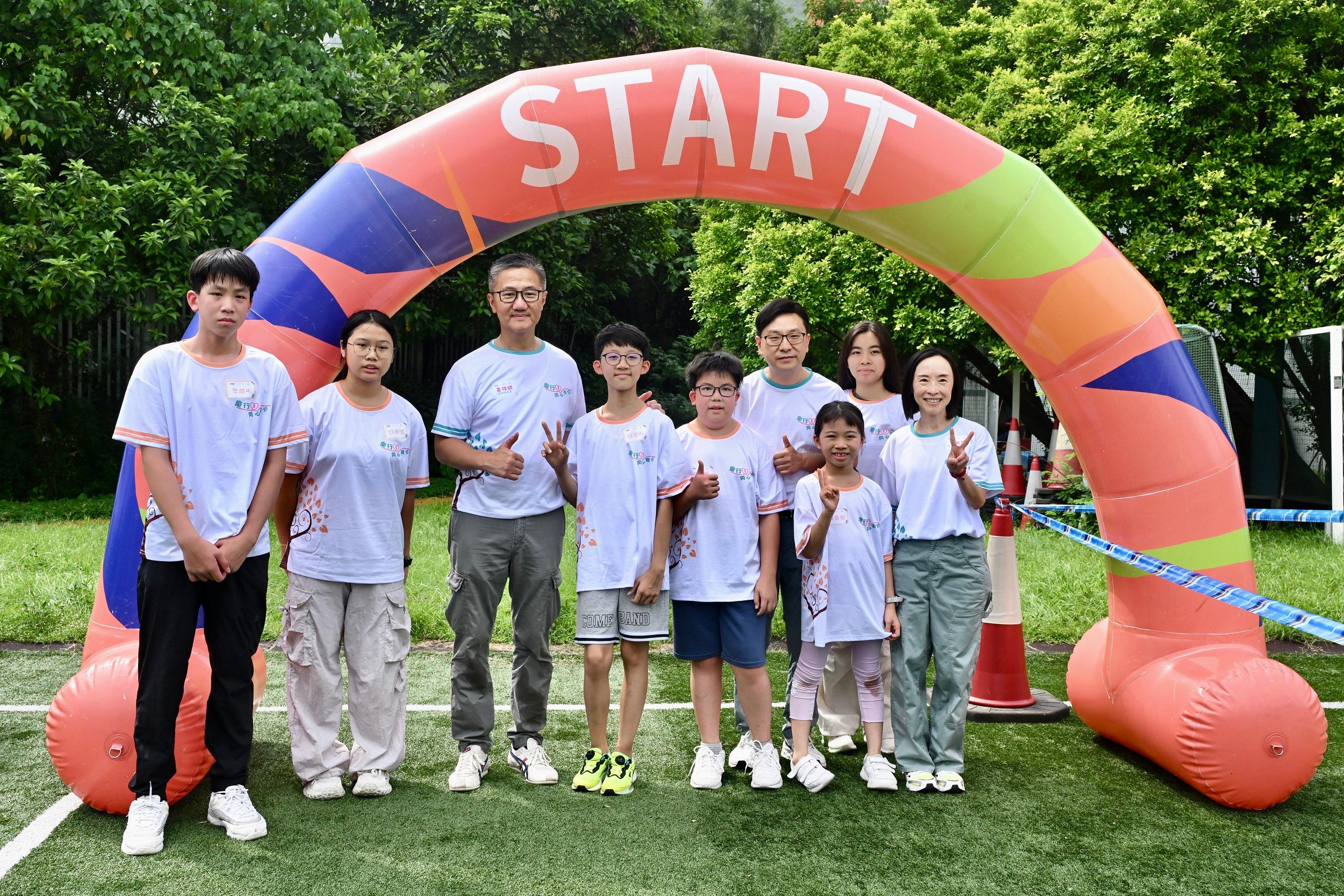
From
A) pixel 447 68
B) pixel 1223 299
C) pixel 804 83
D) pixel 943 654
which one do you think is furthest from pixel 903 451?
pixel 447 68

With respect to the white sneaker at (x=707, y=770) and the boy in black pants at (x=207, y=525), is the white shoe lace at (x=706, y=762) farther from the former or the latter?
the boy in black pants at (x=207, y=525)

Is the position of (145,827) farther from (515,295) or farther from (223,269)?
(515,295)

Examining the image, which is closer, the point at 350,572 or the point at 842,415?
the point at 350,572

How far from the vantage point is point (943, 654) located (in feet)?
12.8

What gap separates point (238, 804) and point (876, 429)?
275cm

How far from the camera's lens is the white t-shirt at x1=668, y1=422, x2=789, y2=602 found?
152 inches

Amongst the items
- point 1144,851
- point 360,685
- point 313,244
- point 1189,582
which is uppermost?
point 313,244

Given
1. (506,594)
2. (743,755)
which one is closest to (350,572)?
(743,755)

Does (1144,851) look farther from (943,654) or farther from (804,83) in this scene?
(804,83)

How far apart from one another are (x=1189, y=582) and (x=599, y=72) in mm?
2971

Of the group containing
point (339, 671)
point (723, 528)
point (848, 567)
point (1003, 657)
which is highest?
point (723, 528)

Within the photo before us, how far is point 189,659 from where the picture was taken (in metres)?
3.37

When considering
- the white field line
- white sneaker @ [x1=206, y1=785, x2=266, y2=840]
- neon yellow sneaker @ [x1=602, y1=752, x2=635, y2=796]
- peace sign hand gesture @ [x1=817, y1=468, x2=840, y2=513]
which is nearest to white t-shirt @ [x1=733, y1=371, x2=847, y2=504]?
→ peace sign hand gesture @ [x1=817, y1=468, x2=840, y2=513]

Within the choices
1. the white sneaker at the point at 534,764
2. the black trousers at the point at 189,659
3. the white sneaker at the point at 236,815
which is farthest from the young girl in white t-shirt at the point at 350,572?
the white sneaker at the point at 534,764
